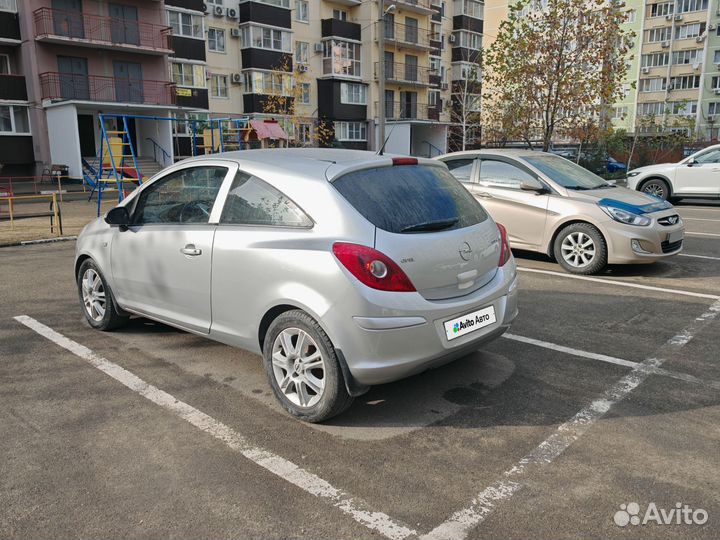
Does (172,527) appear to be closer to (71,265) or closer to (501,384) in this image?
(501,384)

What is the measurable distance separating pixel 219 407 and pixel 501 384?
1.98m

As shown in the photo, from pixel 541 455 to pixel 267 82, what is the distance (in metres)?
38.6

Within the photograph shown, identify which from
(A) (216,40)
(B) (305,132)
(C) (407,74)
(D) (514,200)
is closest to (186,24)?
(A) (216,40)

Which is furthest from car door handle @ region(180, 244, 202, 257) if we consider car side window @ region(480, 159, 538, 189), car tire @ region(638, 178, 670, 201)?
car tire @ region(638, 178, 670, 201)

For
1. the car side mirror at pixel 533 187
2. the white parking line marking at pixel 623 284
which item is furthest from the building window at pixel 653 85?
the white parking line marking at pixel 623 284

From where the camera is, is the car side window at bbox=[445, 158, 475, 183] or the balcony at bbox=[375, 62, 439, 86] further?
the balcony at bbox=[375, 62, 439, 86]

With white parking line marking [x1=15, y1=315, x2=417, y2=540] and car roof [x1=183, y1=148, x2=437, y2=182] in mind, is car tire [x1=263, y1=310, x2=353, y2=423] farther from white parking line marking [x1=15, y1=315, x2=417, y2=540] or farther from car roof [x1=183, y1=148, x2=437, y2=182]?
car roof [x1=183, y1=148, x2=437, y2=182]

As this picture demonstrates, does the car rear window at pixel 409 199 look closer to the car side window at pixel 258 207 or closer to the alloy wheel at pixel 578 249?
the car side window at pixel 258 207

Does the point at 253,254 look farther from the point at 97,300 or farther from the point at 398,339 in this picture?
the point at 97,300

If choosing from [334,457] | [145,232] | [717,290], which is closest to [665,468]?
[334,457]

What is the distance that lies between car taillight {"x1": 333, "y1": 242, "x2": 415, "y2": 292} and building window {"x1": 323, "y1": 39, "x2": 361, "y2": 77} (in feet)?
136

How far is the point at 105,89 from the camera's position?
3102 centimetres

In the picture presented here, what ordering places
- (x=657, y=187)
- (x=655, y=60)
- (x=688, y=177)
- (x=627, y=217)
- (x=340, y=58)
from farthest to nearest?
1. (x=655, y=60)
2. (x=340, y=58)
3. (x=657, y=187)
4. (x=688, y=177)
5. (x=627, y=217)

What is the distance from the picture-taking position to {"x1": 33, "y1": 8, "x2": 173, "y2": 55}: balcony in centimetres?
2838
